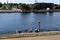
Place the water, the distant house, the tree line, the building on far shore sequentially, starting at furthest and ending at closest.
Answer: the building on far shore, the distant house, the tree line, the water

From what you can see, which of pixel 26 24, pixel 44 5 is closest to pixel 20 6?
pixel 44 5

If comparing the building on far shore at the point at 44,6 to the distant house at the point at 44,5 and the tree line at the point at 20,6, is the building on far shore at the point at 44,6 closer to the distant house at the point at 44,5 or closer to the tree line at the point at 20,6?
the distant house at the point at 44,5

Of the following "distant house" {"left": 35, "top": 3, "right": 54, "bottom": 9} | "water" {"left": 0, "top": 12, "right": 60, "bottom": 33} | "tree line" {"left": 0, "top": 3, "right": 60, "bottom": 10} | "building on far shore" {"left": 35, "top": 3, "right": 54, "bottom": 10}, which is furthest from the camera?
"building on far shore" {"left": 35, "top": 3, "right": 54, "bottom": 10}

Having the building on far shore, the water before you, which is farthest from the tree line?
the water

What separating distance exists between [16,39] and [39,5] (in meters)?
122

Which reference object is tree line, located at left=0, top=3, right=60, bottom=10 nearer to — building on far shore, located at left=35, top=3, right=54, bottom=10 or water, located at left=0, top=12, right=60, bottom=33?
building on far shore, located at left=35, top=3, right=54, bottom=10

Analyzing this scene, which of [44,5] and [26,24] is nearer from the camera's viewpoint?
[26,24]

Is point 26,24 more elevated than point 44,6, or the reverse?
point 26,24

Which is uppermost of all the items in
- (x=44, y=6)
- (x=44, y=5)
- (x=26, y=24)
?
(x=26, y=24)

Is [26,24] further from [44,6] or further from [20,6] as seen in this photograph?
[44,6]

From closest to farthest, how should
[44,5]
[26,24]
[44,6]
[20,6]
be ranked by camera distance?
1. [26,24]
2. [20,6]
3. [44,5]
4. [44,6]

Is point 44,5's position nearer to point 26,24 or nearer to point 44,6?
point 44,6

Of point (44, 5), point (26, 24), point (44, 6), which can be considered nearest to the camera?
point (26, 24)

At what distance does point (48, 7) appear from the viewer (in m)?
135
